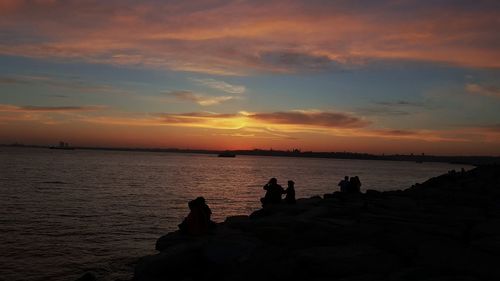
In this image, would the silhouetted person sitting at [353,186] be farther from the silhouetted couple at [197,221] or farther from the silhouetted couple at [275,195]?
the silhouetted couple at [197,221]

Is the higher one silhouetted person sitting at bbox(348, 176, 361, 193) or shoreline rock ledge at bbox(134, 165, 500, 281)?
silhouetted person sitting at bbox(348, 176, 361, 193)

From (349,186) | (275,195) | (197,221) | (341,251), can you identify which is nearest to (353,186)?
(349,186)

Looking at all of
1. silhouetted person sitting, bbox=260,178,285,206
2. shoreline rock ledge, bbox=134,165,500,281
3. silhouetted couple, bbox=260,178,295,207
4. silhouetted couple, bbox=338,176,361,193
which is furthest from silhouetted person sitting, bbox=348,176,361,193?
shoreline rock ledge, bbox=134,165,500,281

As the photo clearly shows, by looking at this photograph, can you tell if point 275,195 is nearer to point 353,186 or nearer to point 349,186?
point 349,186

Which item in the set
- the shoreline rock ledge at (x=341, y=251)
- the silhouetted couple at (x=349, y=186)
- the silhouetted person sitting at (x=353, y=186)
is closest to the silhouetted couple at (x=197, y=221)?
the shoreline rock ledge at (x=341, y=251)

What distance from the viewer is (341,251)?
32.9 ft

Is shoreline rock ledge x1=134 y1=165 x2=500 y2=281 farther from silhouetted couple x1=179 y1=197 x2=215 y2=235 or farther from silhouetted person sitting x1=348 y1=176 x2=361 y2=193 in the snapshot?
silhouetted person sitting x1=348 y1=176 x2=361 y2=193

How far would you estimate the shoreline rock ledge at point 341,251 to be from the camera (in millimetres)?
9047

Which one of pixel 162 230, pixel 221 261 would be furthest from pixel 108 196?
pixel 221 261

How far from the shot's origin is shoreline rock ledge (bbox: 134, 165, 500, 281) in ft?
29.7

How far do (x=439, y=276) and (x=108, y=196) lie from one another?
36.8 meters

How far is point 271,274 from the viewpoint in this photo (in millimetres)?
9180

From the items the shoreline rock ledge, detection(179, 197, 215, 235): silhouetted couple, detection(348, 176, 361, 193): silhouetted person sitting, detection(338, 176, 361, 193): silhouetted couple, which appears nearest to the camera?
the shoreline rock ledge

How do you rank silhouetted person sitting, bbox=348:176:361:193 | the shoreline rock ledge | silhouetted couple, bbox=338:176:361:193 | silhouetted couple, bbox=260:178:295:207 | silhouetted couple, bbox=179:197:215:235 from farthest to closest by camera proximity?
silhouetted person sitting, bbox=348:176:361:193
silhouetted couple, bbox=338:176:361:193
silhouetted couple, bbox=260:178:295:207
silhouetted couple, bbox=179:197:215:235
the shoreline rock ledge
